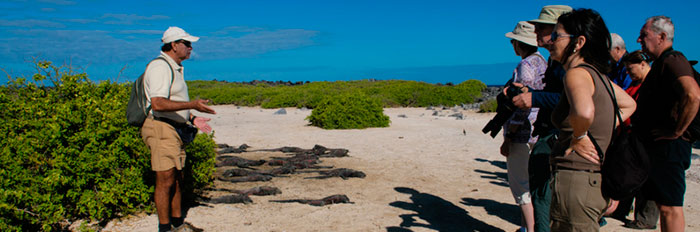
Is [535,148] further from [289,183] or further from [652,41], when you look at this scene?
[289,183]

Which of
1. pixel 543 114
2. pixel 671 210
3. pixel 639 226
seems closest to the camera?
pixel 543 114

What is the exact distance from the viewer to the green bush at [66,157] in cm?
403

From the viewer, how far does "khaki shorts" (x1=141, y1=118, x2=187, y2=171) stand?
12.6 feet

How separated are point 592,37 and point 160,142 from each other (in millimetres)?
3095

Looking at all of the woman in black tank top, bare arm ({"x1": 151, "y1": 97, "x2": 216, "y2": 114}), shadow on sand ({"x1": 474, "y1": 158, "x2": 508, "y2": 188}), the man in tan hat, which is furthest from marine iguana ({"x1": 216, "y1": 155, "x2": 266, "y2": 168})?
the woman in black tank top

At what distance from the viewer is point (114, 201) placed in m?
4.38

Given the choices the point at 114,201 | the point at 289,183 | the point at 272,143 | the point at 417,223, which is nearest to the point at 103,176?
the point at 114,201

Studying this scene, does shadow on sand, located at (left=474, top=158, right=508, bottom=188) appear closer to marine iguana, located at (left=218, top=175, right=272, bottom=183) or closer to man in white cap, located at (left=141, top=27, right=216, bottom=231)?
marine iguana, located at (left=218, top=175, right=272, bottom=183)

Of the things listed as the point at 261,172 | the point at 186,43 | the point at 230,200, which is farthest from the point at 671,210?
the point at 261,172

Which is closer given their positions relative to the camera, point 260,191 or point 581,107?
point 581,107

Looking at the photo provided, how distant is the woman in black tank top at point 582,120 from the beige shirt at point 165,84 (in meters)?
2.75

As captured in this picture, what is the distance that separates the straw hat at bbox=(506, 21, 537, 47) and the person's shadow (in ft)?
5.90

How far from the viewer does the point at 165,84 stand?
146 inches

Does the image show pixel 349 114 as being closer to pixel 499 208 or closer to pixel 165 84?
pixel 499 208
